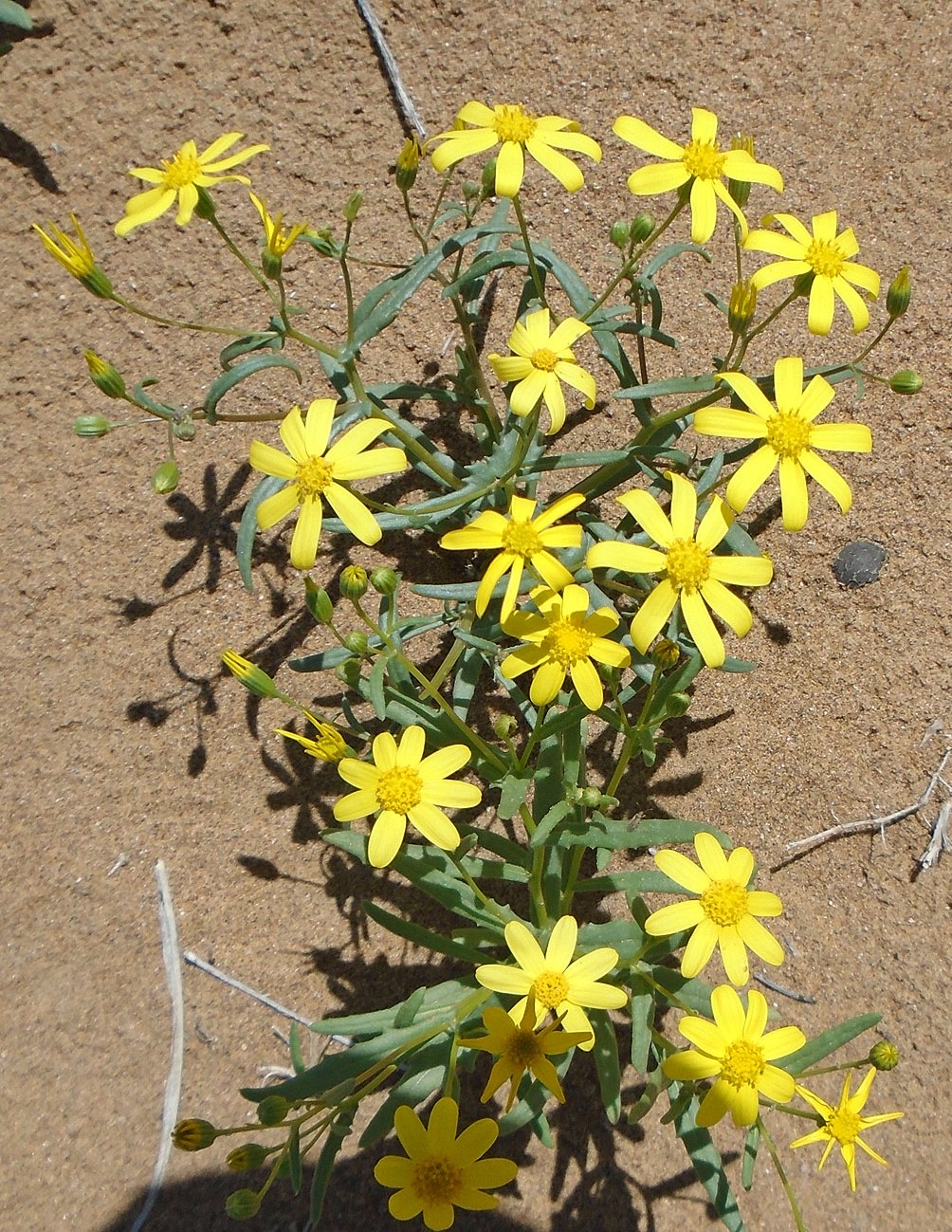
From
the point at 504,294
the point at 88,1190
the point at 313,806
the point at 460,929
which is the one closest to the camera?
the point at 460,929

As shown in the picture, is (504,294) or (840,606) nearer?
(840,606)

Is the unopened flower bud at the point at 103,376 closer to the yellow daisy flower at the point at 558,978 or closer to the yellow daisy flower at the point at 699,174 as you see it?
the yellow daisy flower at the point at 699,174

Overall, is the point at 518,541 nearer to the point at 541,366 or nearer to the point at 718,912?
the point at 541,366

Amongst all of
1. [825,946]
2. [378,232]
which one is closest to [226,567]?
[378,232]

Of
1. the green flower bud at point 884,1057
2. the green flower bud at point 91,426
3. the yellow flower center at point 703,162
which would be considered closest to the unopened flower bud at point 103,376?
the green flower bud at point 91,426

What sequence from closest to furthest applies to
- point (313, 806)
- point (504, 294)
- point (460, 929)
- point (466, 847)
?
point (466, 847) → point (460, 929) → point (313, 806) → point (504, 294)

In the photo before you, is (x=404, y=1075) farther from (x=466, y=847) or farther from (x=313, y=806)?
(x=313, y=806)

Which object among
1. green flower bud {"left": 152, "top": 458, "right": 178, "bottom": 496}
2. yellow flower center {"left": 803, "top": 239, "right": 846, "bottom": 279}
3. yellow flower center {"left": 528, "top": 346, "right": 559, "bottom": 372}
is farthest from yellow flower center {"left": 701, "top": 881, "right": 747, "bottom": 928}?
green flower bud {"left": 152, "top": 458, "right": 178, "bottom": 496}
